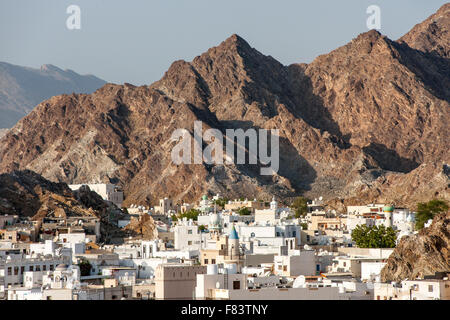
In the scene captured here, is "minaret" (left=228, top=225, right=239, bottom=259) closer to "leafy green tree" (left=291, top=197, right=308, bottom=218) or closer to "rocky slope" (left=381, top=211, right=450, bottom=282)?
"rocky slope" (left=381, top=211, right=450, bottom=282)

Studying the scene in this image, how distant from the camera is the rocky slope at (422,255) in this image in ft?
274

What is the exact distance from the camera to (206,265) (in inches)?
2741

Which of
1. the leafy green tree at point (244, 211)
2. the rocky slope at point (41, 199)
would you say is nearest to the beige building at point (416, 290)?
the rocky slope at point (41, 199)

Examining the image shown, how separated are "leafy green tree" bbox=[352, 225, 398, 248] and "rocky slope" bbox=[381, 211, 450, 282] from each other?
11.0 metres

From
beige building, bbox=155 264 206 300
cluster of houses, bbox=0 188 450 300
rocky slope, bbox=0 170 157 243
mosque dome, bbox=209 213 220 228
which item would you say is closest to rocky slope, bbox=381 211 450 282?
cluster of houses, bbox=0 188 450 300

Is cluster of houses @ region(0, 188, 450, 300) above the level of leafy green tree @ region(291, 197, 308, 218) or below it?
below

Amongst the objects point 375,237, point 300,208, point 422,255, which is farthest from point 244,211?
point 422,255

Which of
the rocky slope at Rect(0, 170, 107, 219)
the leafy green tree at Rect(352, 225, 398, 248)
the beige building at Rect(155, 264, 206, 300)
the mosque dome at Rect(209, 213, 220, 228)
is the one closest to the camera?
the beige building at Rect(155, 264, 206, 300)

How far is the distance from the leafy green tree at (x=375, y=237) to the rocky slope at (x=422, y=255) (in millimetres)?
10985

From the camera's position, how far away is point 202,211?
513ft

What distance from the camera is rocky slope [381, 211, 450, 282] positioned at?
3282 inches

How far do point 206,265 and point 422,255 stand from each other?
24531mm

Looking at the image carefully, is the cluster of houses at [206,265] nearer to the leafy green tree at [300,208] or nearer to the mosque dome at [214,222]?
the mosque dome at [214,222]
